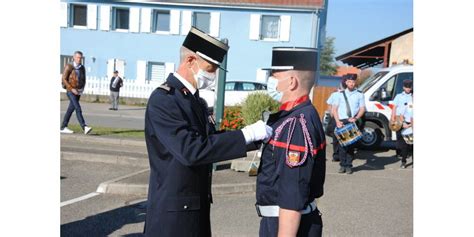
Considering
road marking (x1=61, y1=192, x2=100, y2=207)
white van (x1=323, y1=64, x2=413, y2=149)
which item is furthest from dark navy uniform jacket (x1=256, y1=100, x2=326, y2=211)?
white van (x1=323, y1=64, x2=413, y2=149)

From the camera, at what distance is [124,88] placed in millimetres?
28562

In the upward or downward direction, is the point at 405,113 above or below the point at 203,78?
below

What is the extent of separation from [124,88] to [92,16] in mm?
4711

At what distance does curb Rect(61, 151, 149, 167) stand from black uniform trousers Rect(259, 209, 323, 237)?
21.7 feet

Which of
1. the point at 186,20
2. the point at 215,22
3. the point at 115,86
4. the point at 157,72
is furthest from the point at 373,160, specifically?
the point at 157,72

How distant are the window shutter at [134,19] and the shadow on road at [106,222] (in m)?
23.7

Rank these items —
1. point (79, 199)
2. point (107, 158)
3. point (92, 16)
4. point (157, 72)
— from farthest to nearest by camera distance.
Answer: point (157, 72) → point (92, 16) → point (107, 158) → point (79, 199)

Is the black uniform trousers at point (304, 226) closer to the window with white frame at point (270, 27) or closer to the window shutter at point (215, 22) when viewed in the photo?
the window with white frame at point (270, 27)

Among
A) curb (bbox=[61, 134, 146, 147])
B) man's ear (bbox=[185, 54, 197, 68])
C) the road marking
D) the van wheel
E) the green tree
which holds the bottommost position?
the road marking

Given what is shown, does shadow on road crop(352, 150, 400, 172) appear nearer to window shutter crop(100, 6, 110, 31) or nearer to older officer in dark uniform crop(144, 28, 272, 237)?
older officer in dark uniform crop(144, 28, 272, 237)

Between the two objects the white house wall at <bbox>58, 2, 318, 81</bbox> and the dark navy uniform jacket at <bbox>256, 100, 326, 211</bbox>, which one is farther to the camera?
the white house wall at <bbox>58, 2, 318, 81</bbox>

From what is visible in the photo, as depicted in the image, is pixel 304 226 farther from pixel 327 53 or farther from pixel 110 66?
pixel 110 66

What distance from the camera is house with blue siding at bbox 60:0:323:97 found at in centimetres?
2803
